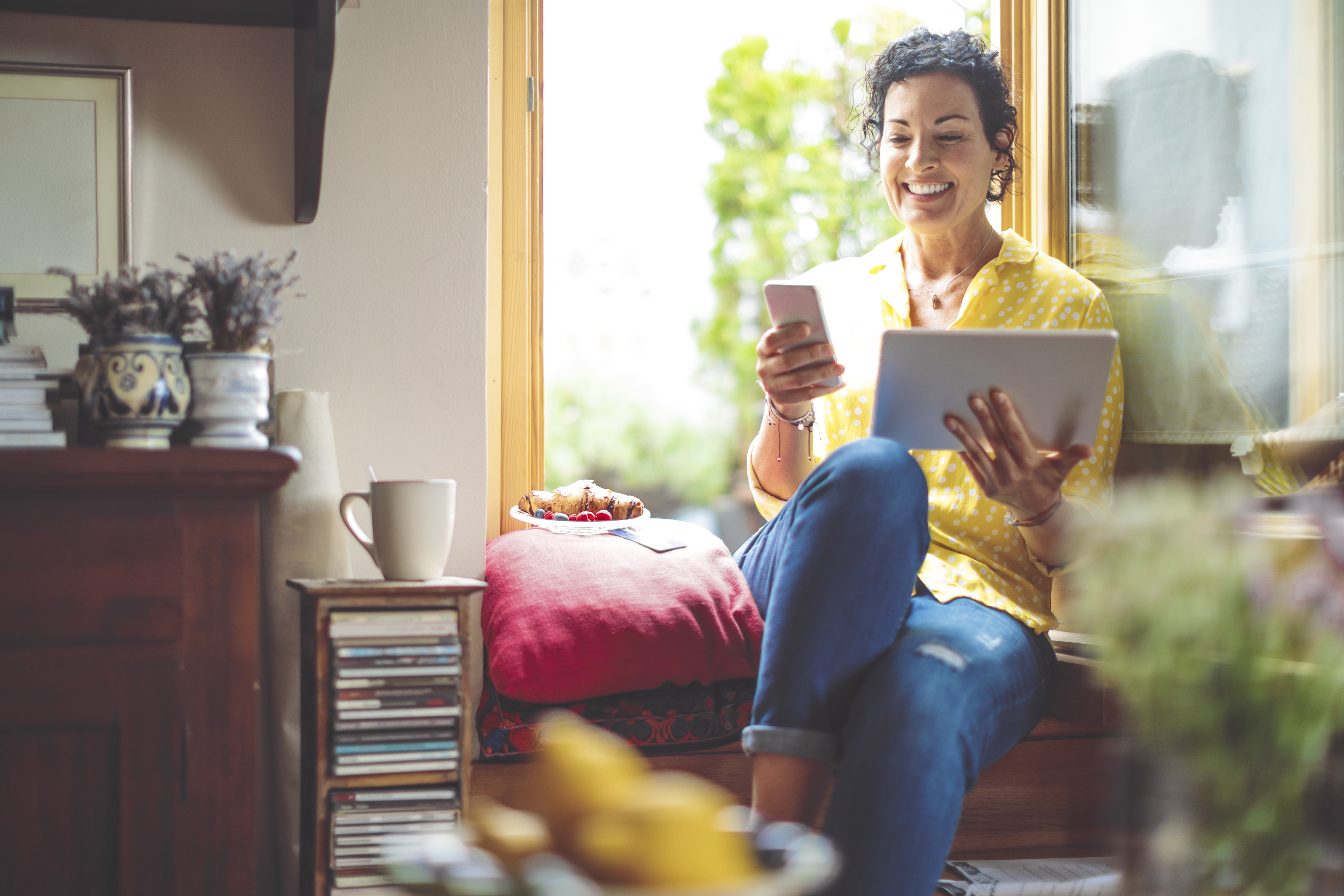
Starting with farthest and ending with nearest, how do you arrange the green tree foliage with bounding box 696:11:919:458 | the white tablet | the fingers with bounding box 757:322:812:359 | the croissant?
the green tree foliage with bounding box 696:11:919:458
the croissant
the fingers with bounding box 757:322:812:359
the white tablet

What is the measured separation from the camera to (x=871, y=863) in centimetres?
93

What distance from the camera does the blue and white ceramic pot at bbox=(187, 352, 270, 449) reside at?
1.04 meters

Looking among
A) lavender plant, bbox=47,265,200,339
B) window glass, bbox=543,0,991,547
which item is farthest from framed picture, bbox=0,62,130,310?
window glass, bbox=543,0,991,547

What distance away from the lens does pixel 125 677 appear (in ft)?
3.01

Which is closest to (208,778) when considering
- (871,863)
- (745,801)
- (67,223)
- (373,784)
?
(373,784)

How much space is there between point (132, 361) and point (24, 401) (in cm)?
14

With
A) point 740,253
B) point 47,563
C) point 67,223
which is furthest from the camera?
point 740,253

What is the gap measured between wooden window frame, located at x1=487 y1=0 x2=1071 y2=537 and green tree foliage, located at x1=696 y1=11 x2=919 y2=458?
368 cm

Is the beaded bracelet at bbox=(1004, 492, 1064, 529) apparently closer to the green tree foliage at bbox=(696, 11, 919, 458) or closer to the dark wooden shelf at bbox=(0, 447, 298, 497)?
the dark wooden shelf at bbox=(0, 447, 298, 497)

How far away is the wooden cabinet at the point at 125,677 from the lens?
902 millimetres

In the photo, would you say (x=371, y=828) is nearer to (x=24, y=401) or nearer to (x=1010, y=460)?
(x=24, y=401)

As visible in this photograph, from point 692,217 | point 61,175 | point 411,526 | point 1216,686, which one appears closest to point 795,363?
point 411,526

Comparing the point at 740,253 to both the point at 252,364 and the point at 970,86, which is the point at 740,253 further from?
the point at 252,364

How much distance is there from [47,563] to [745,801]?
0.89 meters
